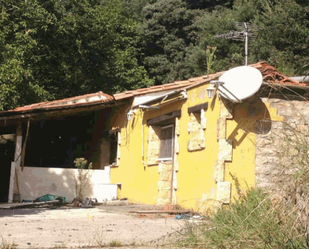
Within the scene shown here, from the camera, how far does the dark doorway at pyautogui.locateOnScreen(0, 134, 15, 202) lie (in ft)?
58.5

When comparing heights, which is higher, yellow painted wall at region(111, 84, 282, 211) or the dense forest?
the dense forest

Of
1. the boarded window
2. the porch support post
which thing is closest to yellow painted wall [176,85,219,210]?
the boarded window

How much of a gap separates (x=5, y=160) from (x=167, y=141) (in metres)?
7.57

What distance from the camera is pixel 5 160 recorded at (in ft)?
62.5

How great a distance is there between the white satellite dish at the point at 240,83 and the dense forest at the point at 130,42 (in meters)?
5.59

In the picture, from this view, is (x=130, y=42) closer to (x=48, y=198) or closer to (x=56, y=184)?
(x=56, y=184)

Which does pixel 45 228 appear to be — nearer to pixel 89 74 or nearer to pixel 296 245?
pixel 296 245

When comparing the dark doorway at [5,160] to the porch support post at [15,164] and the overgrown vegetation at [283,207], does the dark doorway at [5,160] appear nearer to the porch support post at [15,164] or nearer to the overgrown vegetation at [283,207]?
the porch support post at [15,164]

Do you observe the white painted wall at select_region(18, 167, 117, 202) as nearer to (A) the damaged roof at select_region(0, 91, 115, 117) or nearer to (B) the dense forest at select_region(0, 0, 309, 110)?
(A) the damaged roof at select_region(0, 91, 115, 117)

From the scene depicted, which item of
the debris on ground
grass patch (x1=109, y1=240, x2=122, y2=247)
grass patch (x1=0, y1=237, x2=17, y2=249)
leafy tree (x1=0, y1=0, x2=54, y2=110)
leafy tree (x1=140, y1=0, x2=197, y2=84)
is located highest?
leafy tree (x1=140, y1=0, x2=197, y2=84)

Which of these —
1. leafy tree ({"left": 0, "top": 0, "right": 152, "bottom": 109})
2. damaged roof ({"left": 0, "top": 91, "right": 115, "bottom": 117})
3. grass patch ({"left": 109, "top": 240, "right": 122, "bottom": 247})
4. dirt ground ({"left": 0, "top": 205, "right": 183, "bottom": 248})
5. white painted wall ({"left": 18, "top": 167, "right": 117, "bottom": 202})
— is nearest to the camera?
grass patch ({"left": 109, "top": 240, "right": 122, "bottom": 247})

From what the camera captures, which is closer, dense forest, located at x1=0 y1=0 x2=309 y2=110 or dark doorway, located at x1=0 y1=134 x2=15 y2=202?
dark doorway, located at x1=0 y1=134 x2=15 y2=202

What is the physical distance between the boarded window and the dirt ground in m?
2.61

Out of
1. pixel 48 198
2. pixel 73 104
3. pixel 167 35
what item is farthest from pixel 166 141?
pixel 167 35
